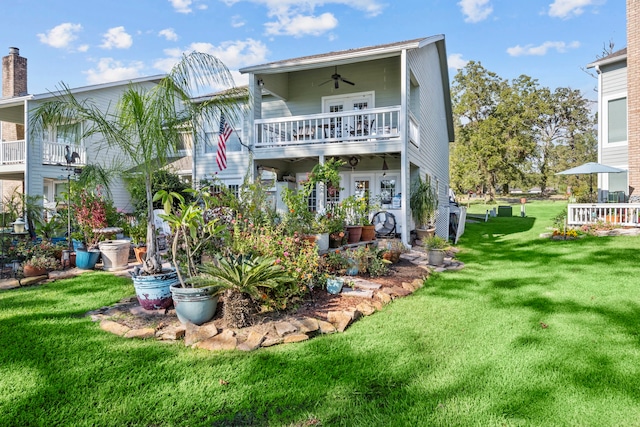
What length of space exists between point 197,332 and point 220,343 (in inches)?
13.1

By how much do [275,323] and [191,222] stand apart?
1563 mm

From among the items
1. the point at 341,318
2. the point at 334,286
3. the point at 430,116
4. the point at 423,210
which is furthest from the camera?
the point at 430,116

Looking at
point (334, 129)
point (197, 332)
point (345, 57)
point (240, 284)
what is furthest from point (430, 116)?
point (197, 332)

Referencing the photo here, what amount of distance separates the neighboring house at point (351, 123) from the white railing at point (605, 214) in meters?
4.07

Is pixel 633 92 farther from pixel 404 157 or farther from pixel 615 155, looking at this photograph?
pixel 404 157

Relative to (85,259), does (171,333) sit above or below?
below

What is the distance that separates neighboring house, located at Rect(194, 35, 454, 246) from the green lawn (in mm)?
5188

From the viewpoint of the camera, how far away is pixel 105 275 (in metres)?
6.82

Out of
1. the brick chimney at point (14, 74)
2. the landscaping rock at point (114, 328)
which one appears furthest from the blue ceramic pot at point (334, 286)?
the brick chimney at point (14, 74)

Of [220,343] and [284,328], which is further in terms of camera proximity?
[284,328]

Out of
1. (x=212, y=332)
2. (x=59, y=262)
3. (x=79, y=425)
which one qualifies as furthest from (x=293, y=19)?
(x=79, y=425)

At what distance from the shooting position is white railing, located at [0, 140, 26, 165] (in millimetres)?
14570

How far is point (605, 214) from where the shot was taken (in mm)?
11438

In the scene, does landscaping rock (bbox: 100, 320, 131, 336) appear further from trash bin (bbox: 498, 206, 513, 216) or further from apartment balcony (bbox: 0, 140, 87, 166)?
trash bin (bbox: 498, 206, 513, 216)
